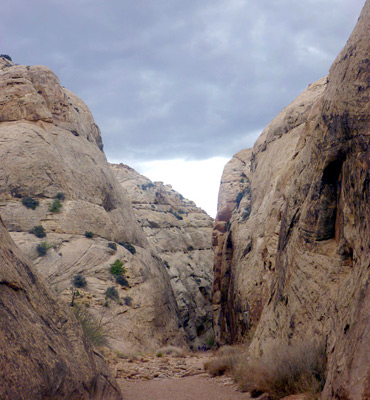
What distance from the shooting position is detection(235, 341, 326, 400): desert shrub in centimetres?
769

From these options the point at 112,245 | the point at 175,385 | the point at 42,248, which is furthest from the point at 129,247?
the point at 175,385

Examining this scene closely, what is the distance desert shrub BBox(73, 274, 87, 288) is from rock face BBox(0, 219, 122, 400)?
19190 mm

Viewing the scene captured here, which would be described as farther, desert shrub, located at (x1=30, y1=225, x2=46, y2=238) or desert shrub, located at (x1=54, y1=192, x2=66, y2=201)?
desert shrub, located at (x1=54, y1=192, x2=66, y2=201)

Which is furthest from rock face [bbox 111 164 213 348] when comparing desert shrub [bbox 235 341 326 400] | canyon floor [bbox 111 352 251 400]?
desert shrub [bbox 235 341 326 400]

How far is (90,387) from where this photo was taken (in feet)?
25.8

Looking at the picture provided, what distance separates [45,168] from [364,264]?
32553mm

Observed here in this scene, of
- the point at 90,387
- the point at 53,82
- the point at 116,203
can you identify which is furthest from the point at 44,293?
the point at 53,82

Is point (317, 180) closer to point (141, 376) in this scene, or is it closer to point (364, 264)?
point (364, 264)

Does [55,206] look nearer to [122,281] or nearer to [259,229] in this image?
[122,281]

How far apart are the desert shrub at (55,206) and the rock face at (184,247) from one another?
61.8 ft

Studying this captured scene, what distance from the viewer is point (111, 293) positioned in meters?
28.6

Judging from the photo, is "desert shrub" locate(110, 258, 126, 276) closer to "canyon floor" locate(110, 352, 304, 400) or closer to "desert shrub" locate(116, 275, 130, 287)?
"desert shrub" locate(116, 275, 130, 287)

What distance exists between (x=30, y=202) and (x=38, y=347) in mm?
28002

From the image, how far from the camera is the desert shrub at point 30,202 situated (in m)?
32.1
